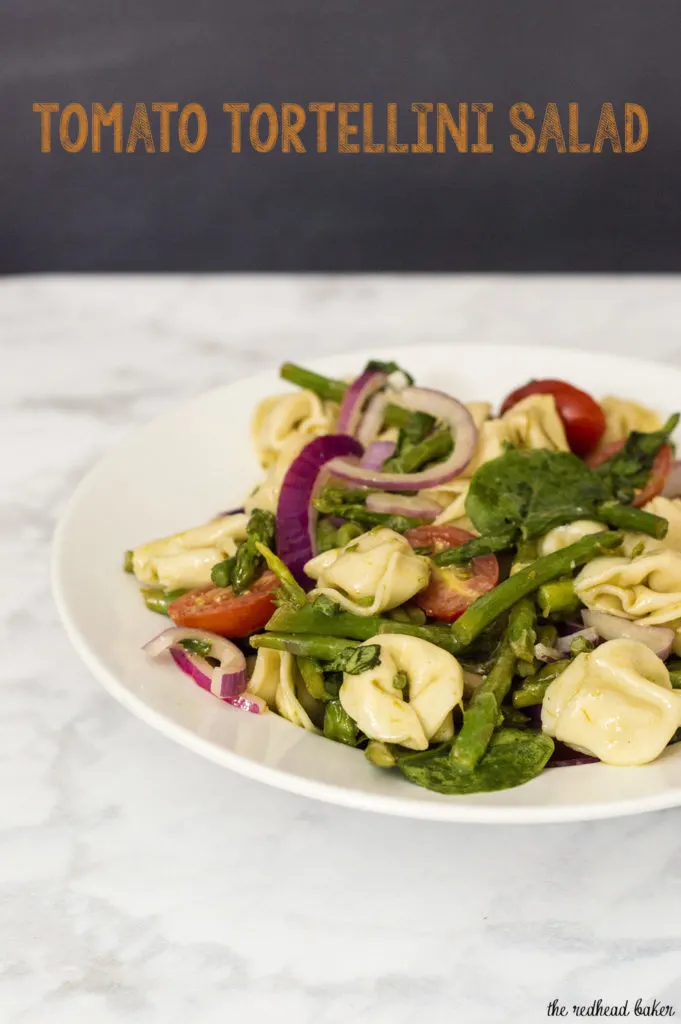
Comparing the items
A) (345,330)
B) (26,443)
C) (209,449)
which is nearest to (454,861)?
A: (209,449)

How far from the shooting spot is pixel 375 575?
2.51 meters

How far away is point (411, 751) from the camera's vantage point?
225 centimetres

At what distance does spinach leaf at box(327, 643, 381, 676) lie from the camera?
2322 millimetres

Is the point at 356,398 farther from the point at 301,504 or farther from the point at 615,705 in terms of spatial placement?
the point at 615,705

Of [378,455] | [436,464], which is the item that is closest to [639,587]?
[436,464]

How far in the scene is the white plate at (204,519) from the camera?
2.04m

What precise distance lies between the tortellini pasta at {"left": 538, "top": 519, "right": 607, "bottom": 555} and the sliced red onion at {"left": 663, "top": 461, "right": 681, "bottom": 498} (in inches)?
15.5

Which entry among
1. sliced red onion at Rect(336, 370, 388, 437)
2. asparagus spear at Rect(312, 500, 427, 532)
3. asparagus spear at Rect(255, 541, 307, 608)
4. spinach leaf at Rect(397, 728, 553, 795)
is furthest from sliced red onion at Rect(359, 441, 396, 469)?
spinach leaf at Rect(397, 728, 553, 795)

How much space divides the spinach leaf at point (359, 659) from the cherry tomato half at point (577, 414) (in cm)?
120

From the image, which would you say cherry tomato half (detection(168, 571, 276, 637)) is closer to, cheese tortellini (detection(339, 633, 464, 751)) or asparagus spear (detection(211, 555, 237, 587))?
asparagus spear (detection(211, 555, 237, 587))

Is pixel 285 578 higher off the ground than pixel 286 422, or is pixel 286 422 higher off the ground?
pixel 286 422

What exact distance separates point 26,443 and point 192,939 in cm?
240

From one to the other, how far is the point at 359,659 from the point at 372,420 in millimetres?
1061

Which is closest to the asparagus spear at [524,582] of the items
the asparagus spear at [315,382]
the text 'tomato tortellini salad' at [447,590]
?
the text 'tomato tortellini salad' at [447,590]
